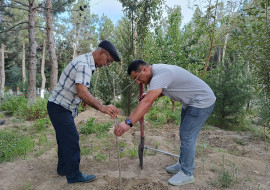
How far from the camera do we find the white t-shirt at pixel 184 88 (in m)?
2.50

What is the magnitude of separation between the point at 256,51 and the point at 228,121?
3.02 metres

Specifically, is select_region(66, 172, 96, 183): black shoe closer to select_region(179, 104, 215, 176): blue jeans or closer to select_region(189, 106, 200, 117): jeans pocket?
select_region(179, 104, 215, 176): blue jeans

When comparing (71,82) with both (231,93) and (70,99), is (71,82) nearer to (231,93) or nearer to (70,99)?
(70,99)

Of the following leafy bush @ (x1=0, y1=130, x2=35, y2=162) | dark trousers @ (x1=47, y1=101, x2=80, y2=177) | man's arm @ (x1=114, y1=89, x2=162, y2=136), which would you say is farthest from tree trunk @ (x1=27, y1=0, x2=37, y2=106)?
man's arm @ (x1=114, y1=89, x2=162, y2=136)

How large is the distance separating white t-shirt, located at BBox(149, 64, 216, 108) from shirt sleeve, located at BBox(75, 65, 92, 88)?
0.81 meters

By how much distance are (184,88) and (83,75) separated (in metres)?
1.28

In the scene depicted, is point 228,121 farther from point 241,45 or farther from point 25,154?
point 25,154

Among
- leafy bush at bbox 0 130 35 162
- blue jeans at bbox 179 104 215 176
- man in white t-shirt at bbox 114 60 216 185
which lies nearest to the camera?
man in white t-shirt at bbox 114 60 216 185

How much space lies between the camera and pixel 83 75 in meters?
2.35

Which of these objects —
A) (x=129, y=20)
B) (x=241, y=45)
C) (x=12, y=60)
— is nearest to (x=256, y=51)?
(x=241, y=45)

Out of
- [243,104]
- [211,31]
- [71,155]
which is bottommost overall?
[71,155]

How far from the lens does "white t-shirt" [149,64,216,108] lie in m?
2.50

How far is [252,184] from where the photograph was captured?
2.83 metres

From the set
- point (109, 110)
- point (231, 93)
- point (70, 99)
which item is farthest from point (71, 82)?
point (231, 93)
